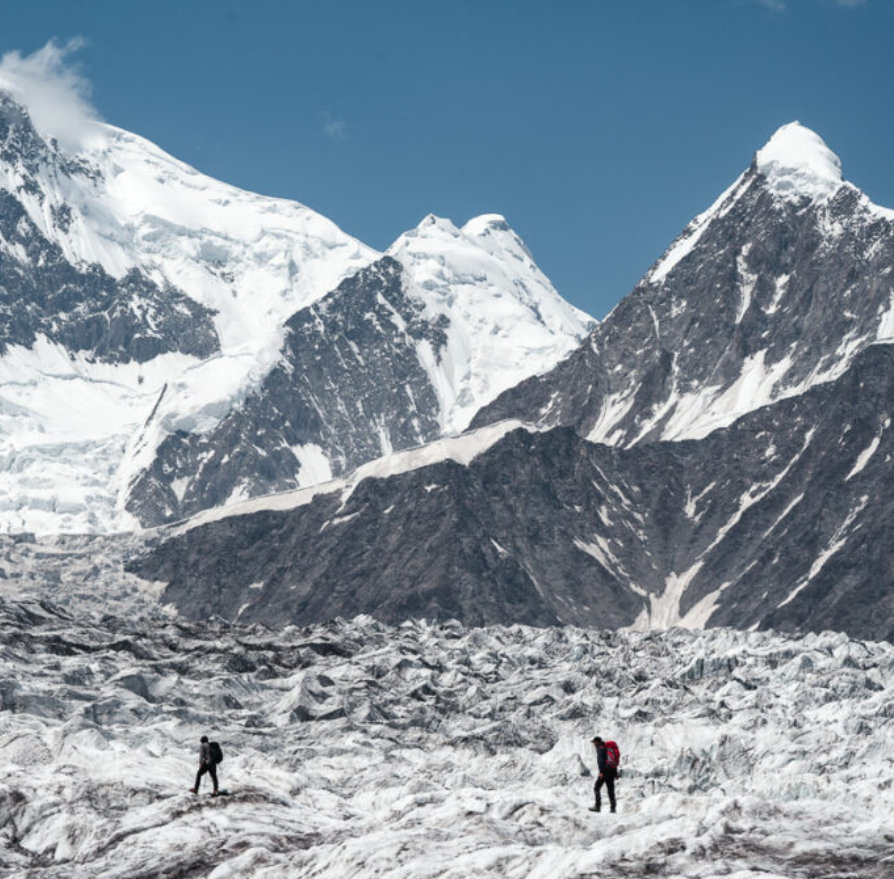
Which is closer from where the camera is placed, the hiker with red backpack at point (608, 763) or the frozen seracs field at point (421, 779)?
the frozen seracs field at point (421, 779)

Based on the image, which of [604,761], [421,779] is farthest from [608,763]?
[421,779]

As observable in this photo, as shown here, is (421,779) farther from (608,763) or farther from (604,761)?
(604,761)

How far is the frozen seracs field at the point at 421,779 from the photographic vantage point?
67.2 m

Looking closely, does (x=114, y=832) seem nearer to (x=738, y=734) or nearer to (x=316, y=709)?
(x=738, y=734)

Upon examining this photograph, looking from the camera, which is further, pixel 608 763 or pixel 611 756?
pixel 611 756

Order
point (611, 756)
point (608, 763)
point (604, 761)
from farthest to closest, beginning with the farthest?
1. point (611, 756)
2. point (608, 763)
3. point (604, 761)

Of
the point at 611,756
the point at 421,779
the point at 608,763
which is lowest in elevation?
the point at 608,763

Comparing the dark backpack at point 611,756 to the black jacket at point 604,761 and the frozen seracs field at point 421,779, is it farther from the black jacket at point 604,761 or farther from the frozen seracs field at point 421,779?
the frozen seracs field at point 421,779

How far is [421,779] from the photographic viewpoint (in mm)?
122062

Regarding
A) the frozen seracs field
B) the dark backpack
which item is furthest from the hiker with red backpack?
the frozen seracs field

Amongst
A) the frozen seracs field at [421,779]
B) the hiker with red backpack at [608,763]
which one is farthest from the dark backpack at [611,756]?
the frozen seracs field at [421,779]

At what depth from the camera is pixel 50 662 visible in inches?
7362

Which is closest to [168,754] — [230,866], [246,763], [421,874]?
[246,763]

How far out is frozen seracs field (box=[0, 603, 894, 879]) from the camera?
67250 mm
